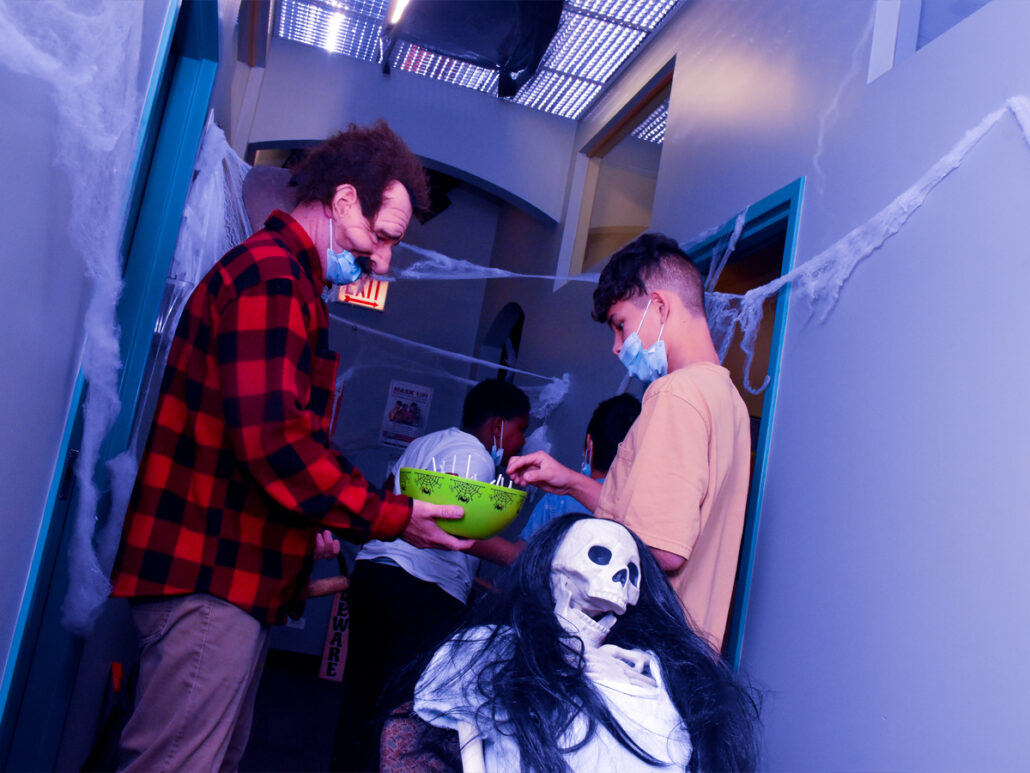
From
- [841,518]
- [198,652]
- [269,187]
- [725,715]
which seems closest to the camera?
[725,715]

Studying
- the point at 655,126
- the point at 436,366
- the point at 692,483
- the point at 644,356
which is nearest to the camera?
the point at 692,483

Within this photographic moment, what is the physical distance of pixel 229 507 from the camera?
1.39m

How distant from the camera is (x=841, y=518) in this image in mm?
1662

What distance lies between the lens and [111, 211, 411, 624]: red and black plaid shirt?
1330 millimetres

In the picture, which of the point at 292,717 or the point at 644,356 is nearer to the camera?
the point at 644,356

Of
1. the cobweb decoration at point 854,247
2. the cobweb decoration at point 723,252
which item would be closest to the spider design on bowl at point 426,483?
the cobweb decoration at point 854,247

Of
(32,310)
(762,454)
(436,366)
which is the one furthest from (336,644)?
(32,310)

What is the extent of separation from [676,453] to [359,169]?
84cm

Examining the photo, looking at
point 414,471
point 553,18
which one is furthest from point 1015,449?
point 553,18

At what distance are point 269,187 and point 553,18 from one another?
165 cm

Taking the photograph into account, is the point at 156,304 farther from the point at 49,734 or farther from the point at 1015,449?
the point at 1015,449

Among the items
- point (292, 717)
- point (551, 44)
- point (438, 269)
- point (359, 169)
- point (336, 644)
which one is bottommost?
point (292, 717)

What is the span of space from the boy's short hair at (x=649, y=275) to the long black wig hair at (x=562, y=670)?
710 millimetres

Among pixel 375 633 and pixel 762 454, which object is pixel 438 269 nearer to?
pixel 375 633
